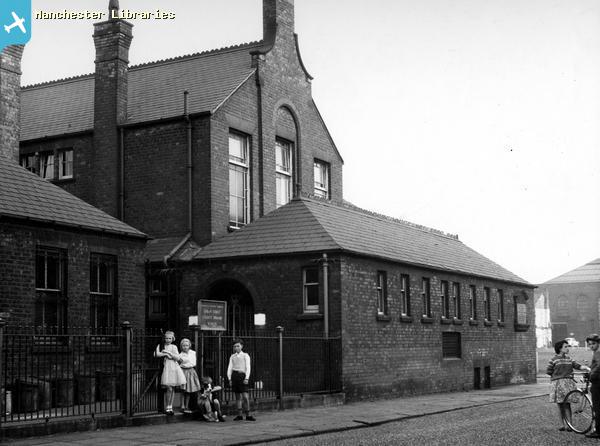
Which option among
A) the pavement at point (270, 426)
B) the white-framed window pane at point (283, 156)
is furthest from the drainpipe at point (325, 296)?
the white-framed window pane at point (283, 156)

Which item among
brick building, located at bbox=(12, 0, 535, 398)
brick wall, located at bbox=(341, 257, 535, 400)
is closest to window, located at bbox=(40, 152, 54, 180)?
brick building, located at bbox=(12, 0, 535, 398)

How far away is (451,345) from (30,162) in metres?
16.6

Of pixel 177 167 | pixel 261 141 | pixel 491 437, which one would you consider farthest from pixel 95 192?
pixel 491 437

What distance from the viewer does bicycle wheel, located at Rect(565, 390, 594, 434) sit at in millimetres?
17016

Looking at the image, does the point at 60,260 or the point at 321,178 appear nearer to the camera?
the point at 60,260

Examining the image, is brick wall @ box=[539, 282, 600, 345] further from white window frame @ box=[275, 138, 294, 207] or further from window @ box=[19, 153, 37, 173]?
window @ box=[19, 153, 37, 173]

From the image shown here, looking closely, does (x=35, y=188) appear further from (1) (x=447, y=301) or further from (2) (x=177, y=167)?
(1) (x=447, y=301)

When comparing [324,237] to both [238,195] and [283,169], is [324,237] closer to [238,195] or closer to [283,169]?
[238,195]

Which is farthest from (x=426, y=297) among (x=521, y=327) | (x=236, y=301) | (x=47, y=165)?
(x=47, y=165)

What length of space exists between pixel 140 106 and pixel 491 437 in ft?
67.0

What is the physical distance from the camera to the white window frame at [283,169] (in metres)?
34.4

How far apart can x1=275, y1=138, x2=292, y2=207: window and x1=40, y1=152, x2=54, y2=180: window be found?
8.18 meters

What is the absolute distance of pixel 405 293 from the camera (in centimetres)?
2972

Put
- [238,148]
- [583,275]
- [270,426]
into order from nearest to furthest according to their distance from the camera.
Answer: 1. [270,426]
2. [238,148]
3. [583,275]
